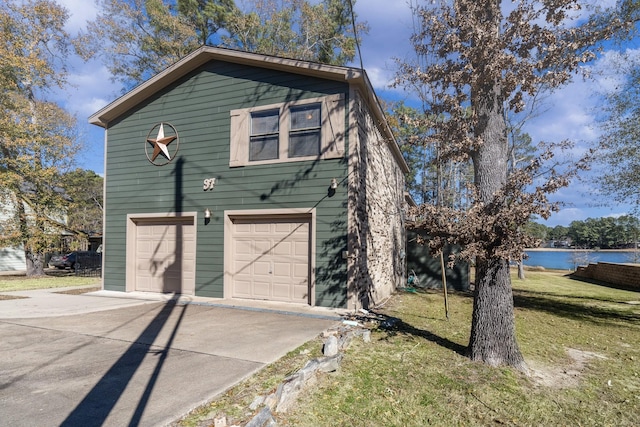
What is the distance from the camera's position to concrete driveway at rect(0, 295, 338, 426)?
119 inches

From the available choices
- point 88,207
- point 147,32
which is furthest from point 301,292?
point 88,207

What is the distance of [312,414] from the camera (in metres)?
3.08

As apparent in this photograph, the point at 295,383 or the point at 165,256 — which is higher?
the point at 165,256

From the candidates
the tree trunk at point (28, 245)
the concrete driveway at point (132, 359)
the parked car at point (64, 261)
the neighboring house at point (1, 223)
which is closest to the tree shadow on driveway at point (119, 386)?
the concrete driveway at point (132, 359)

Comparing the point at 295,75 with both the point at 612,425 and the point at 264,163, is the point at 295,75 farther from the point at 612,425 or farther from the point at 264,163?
the point at 612,425

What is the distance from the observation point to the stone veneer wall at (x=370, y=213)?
7348mm

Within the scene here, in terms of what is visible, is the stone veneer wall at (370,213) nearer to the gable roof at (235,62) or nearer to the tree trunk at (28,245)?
the gable roof at (235,62)

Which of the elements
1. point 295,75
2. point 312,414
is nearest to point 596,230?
point 295,75

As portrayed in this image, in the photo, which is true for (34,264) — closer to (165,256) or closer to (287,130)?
(165,256)

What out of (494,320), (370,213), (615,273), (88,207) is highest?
(88,207)

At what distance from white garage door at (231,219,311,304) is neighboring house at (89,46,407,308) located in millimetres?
26

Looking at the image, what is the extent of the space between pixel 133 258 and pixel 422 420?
9.20 m

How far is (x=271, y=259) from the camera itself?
26.7ft

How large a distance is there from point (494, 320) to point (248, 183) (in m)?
5.98
